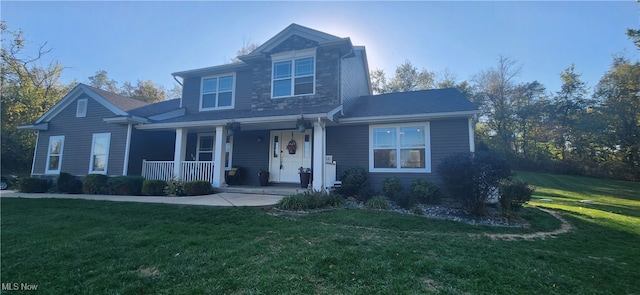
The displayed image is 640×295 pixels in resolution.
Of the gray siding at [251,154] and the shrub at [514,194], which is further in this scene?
the gray siding at [251,154]

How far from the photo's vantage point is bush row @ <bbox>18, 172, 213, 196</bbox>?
907 centimetres

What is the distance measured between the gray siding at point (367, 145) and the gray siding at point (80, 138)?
8.42m

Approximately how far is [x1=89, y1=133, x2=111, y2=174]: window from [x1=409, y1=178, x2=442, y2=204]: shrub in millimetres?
11763

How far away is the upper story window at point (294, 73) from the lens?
10750 mm

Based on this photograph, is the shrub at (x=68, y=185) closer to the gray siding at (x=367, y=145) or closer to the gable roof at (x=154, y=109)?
the gable roof at (x=154, y=109)

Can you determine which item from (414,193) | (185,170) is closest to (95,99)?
(185,170)

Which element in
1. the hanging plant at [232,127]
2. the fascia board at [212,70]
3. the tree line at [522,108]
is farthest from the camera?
the tree line at [522,108]

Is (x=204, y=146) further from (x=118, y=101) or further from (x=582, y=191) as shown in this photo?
(x=582, y=191)

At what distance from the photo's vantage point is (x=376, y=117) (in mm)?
9117

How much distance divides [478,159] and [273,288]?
5739 mm

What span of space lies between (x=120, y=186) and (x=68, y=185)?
275cm

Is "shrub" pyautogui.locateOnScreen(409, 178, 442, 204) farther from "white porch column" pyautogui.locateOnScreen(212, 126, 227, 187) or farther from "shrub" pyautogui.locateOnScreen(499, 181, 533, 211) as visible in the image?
"white porch column" pyautogui.locateOnScreen(212, 126, 227, 187)

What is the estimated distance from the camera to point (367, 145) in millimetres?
9609

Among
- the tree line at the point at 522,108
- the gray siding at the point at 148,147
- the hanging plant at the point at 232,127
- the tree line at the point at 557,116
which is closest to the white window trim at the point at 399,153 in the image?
the hanging plant at the point at 232,127
